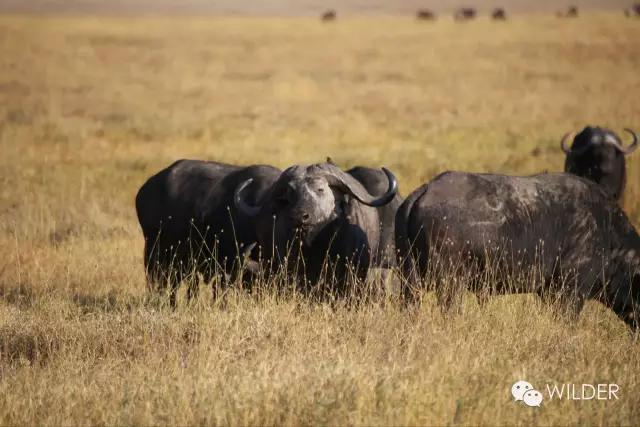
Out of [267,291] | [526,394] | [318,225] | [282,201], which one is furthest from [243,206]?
[526,394]

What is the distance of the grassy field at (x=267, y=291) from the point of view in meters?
6.53

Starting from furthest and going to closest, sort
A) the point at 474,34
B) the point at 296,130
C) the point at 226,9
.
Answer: the point at 226,9, the point at 474,34, the point at 296,130

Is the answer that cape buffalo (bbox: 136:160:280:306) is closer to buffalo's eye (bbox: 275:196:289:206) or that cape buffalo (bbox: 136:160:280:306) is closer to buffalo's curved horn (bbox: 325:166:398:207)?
buffalo's eye (bbox: 275:196:289:206)

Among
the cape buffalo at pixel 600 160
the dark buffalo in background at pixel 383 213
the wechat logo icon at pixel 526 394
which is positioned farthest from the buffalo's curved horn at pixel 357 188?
the cape buffalo at pixel 600 160

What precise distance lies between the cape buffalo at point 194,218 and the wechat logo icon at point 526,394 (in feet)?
13.5

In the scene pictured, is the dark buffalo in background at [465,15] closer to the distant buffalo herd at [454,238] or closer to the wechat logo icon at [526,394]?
the distant buffalo herd at [454,238]

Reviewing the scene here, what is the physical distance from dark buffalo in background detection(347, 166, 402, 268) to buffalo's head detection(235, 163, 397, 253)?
1.65 ft

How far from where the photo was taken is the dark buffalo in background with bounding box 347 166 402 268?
32.5 feet

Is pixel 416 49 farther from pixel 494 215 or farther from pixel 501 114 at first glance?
pixel 494 215

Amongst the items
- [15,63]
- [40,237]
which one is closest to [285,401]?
[40,237]

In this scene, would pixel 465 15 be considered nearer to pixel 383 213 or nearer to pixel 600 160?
pixel 600 160

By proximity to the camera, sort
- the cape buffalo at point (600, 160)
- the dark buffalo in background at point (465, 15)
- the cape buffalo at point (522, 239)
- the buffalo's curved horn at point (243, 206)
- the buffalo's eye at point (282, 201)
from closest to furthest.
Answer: the cape buffalo at point (522, 239), the buffalo's eye at point (282, 201), the buffalo's curved horn at point (243, 206), the cape buffalo at point (600, 160), the dark buffalo in background at point (465, 15)

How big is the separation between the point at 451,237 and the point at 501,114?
22.8 meters

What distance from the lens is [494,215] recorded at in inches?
362
